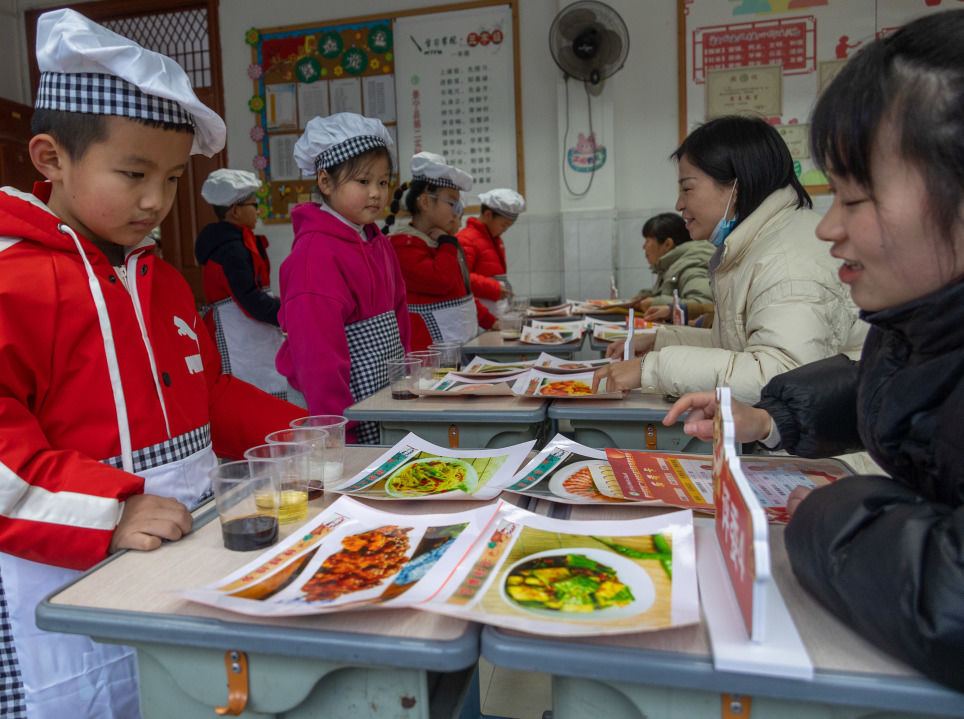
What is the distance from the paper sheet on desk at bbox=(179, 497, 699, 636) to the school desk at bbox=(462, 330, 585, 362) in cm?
194

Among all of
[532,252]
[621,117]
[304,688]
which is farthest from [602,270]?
[304,688]

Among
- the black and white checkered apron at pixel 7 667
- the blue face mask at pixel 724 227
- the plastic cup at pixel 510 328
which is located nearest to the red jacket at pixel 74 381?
the black and white checkered apron at pixel 7 667

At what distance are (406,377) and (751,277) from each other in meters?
0.95

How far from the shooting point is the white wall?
5.08 meters

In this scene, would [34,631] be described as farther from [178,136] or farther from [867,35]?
[867,35]

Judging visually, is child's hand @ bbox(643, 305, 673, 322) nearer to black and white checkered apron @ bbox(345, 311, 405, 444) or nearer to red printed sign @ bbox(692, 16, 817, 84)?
black and white checkered apron @ bbox(345, 311, 405, 444)

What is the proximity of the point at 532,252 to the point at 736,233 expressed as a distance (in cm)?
385

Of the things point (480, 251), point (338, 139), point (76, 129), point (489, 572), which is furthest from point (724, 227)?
point (480, 251)

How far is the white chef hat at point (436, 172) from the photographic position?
329 centimetres

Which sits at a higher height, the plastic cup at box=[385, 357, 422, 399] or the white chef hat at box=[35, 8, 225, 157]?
the white chef hat at box=[35, 8, 225, 157]

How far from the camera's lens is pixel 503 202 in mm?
4430

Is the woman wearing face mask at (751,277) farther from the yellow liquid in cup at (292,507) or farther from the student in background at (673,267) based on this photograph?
the student in background at (673,267)

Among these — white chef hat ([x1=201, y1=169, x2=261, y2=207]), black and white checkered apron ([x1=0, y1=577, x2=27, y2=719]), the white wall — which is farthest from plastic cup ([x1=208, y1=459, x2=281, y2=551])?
the white wall

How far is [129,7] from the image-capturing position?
5637mm
